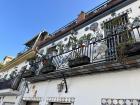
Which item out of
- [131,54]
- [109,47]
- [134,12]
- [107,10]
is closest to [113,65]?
[131,54]

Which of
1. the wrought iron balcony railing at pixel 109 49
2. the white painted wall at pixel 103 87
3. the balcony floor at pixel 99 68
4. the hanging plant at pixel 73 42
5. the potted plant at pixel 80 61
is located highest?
the hanging plant at pixel 73 42

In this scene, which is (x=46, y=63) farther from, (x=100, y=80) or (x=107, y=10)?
(x=107, y=10)

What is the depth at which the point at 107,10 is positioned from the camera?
821 centimetres

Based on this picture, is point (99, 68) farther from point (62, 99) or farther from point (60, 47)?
point (60, 47)

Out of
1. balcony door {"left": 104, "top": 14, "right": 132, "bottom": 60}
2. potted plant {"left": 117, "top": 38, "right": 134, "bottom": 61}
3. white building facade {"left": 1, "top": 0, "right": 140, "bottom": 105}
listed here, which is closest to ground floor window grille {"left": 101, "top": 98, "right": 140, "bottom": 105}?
white building facade {"left": 1, "top": 0, "right": 140, "bottom": 105}

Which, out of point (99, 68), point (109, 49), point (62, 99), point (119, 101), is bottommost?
point (62, 99)

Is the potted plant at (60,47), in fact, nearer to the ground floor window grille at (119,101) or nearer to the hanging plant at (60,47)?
the hanging plant at (60,47)

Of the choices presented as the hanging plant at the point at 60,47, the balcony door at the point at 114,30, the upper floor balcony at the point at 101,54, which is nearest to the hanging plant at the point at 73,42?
the upper floor balcony at the point at 101,54

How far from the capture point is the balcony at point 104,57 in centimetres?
485

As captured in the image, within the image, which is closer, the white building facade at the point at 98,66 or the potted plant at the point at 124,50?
the potted plant at the point at 124,50

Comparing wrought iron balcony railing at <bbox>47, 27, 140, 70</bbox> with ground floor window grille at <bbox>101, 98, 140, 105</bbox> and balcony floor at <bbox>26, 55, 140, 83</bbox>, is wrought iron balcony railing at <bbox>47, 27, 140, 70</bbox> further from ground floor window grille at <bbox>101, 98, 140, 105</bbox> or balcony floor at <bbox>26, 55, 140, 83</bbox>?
→ ground floor window grille at <bbox>101, 98, 140, 105</bbox>

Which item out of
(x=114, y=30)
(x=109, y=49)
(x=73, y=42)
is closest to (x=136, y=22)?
(x=114, y=30)

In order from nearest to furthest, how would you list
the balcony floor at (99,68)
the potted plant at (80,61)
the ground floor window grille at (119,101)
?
the ground floor window grille at (119,101)
the balcony floor at (99,68)
the potted plant at (80,61)

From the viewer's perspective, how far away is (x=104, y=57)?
6.63 metres
